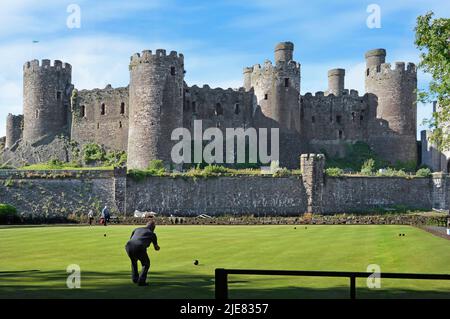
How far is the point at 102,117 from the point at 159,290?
52.7 metres

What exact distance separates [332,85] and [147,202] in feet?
114

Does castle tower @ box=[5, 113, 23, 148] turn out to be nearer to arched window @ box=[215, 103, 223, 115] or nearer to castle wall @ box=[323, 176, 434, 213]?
arched window @ box=[215, 103, 223, 115]

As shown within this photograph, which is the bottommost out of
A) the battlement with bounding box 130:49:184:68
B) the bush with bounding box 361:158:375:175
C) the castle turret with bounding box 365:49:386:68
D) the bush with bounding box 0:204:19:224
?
the bush with bounding box 0:204:19:224

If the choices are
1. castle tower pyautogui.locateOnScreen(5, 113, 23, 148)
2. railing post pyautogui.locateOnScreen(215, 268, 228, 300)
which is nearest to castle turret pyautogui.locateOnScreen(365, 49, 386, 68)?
castle tower pyautogui.locateOnScreen(5, 113, 23, 148)

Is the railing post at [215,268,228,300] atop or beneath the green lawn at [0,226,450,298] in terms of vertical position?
atop

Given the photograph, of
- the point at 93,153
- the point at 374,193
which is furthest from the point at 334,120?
the point at 93,153

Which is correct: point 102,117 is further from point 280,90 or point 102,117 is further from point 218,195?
point 218,195

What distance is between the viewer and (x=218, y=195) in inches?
1981

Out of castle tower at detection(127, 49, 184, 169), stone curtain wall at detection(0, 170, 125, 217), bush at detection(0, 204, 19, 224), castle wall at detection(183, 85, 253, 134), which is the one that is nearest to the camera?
bush at detection(0, 204, 19, 224)

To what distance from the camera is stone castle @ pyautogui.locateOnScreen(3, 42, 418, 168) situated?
182ft

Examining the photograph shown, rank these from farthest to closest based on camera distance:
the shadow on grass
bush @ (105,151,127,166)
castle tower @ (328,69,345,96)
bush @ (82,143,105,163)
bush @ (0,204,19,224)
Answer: castle tower @ (328,69,345,96) < bush @ (82,143,105,163) < bush @ (105,151,127,166) < bush @ (0,204,19,224) < the shadow on grass

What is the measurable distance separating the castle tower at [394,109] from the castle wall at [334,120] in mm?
1410

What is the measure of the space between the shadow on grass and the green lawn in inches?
0.8
